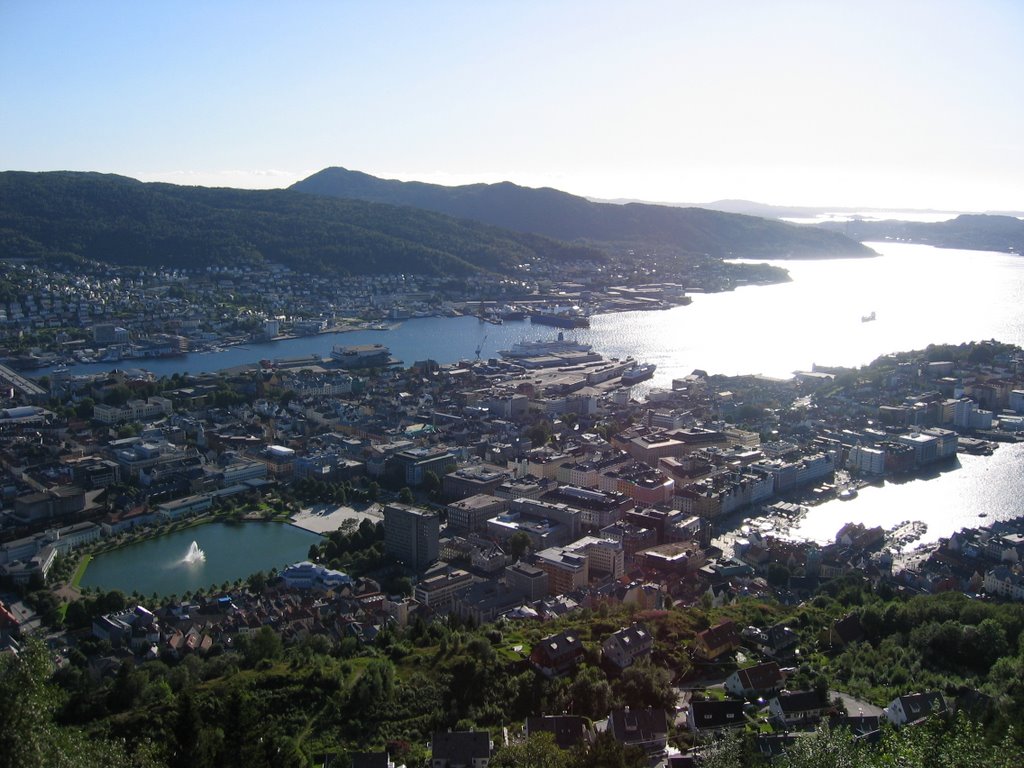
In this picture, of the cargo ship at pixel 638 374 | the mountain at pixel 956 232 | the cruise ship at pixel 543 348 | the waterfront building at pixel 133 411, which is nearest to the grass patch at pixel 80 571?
the waterfront building at pixel 133 411

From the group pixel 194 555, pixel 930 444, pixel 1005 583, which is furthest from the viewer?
pixel 930 444

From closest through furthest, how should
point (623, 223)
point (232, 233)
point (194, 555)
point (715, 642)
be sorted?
point (715, 642)
point (194, 555)
point (232, 233)
point (623, 223)

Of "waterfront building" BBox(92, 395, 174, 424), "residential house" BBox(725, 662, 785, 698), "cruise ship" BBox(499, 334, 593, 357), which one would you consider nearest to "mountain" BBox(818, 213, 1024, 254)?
"cruise ship" BBox(499, 334, 593, 357)

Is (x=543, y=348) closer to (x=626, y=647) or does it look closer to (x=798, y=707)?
(x=626, y=647)

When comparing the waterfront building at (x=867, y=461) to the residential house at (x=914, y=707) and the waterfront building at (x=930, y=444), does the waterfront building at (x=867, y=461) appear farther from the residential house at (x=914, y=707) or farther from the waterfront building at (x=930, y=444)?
Answer: the residential house at (x=914, y=707)

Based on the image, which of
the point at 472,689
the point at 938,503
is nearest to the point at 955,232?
the point at 938,503

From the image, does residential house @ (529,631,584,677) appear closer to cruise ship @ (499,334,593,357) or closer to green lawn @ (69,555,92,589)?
green lawn @ (69,555,92,589)
